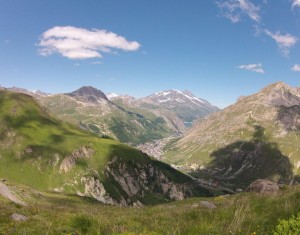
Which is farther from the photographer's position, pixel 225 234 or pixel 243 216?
pixel 243 216

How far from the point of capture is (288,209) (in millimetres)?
11422

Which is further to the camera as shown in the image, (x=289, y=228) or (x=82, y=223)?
(x=82, y=223)

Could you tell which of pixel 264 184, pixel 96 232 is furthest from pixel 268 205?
pixel 264 184

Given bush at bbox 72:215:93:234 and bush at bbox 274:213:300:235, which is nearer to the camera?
bush at bbox 274:213:300:235

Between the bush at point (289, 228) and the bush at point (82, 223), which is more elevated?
the bush at point (289, 228)

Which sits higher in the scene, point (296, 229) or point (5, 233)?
point (296, 229)

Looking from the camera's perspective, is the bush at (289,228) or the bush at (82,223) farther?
the bush at (82,223)

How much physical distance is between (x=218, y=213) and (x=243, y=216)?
91.7 inches

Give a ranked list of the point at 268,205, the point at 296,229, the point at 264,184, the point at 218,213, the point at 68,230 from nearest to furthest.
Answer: the point at 296,229
the point at 68,230
the point at 218,213
the point at 268,205
the point at 264,184

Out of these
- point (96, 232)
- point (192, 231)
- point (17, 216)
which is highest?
point (192, 231)

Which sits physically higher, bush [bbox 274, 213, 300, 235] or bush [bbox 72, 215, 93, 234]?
bush [bbox 274, 213, 300, 235]

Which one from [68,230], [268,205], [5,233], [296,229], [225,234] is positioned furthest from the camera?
[268,205]

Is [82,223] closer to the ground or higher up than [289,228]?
closer to the ground

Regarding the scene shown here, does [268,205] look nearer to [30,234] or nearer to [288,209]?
[288,209]
